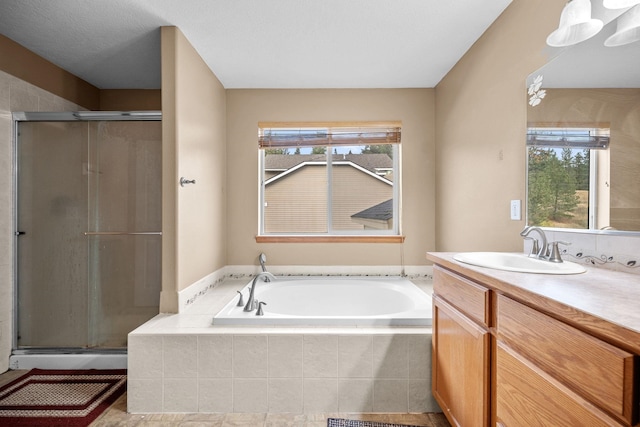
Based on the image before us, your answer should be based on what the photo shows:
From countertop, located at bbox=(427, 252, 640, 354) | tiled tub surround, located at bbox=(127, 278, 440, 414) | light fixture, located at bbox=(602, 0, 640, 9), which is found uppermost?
light fixture, located at bbox=(602, 0, 640, 9)

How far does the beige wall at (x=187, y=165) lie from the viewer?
2.05 m

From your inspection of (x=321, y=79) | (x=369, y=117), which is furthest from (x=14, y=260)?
(x=369, y=117)

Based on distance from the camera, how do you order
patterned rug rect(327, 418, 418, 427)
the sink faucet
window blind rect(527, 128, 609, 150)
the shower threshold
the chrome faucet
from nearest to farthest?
1. window blind rect(527, 128, 609, 150)
2. the sink faucet
3. patterned rug rect(327, 418, 418, 427)
4. the shower threshold
5. the chrome faucet

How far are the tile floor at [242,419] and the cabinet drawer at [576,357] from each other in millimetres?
989

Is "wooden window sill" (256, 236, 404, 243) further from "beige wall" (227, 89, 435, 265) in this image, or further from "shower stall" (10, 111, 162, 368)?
"shower stall" (10, 111, 162, 368)

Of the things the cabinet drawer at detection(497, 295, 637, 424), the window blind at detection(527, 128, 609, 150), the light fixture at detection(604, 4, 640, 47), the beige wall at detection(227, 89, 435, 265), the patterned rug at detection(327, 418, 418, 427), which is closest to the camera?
the cabinet drawer at detection(497, 295, 637, 424)

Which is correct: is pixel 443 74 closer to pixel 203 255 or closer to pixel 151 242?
pixel 203 255

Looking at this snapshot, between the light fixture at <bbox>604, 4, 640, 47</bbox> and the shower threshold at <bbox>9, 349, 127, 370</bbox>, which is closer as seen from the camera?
the light fixture at <bbox>604, 4, 640, 47</bbox>

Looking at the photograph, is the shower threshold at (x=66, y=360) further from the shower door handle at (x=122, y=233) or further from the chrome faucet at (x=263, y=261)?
the chrome faucet at (x=263, y=261)

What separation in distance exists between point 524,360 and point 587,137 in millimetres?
965

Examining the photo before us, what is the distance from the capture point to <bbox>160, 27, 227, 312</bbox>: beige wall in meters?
2.05

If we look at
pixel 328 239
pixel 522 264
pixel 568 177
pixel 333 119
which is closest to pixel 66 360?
pixel 328 239

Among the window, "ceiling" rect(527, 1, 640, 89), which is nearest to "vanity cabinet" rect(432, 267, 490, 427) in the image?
"ceiling" rect(527, 1, 640, 89)

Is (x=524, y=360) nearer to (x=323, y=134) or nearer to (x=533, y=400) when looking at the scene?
(x=533, y=400)
